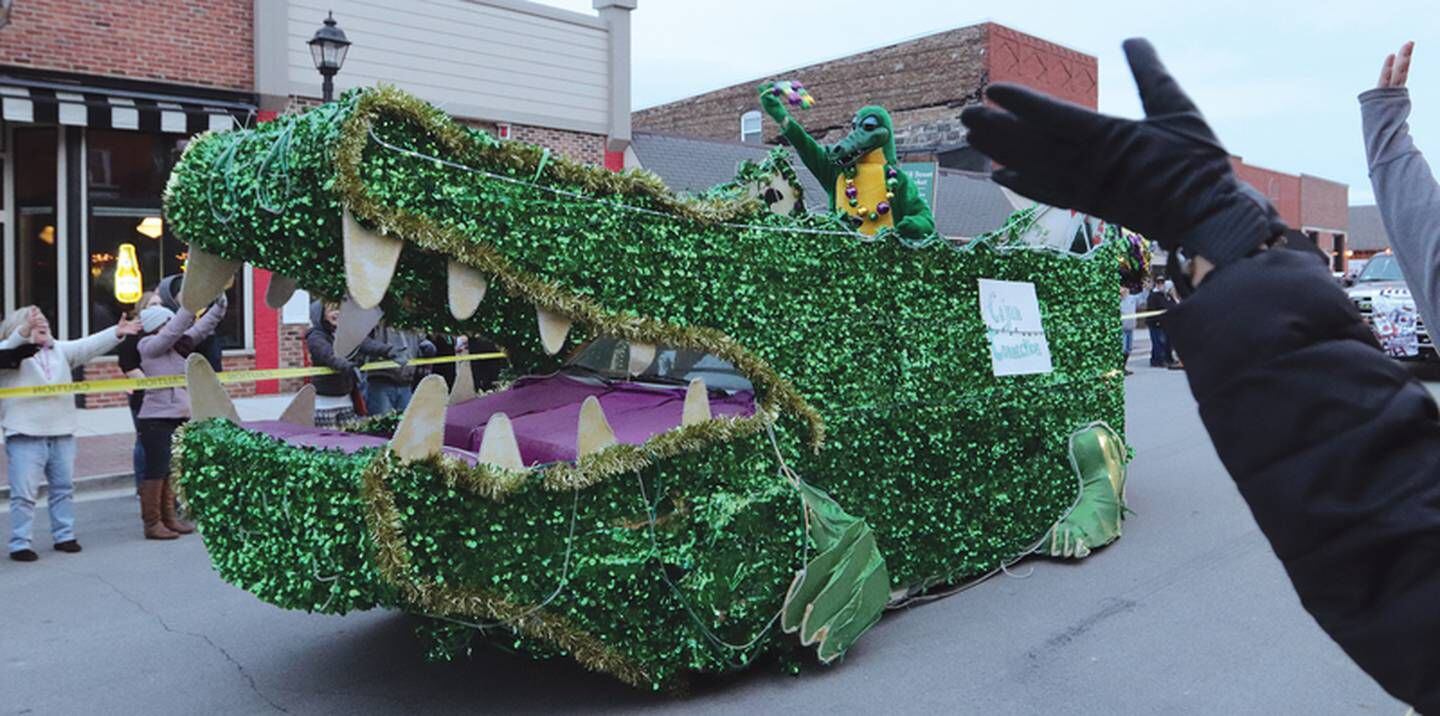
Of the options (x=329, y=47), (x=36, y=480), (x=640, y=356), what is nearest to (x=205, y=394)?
(x=640, y=356)

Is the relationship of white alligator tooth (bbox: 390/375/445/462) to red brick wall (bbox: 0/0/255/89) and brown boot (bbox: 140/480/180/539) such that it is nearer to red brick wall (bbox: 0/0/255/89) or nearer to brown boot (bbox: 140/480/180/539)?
brown boot (bbox: 140/480/180/539)

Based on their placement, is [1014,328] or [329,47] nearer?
[1014,328]

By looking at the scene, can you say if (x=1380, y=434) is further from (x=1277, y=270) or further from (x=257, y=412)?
(x=257, y=412)

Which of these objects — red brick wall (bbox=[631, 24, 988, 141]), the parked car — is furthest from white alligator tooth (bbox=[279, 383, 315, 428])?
red brick wall (bbox=[631, 24, 988, 141])

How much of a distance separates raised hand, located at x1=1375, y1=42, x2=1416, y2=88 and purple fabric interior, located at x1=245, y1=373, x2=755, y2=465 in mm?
2916

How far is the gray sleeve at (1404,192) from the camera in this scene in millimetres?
2314

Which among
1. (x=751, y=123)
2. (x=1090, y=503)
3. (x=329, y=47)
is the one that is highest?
(x=751, y=123)

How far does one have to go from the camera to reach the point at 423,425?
3.91m

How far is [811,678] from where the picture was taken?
5.00 meters

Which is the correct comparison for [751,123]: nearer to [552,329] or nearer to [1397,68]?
[552,329]

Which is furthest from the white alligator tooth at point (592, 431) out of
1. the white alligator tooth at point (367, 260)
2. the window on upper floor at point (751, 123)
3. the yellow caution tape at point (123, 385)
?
the window on upper floor at point (751, 123)

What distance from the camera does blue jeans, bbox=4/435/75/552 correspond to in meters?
7.48

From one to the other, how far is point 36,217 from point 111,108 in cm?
182

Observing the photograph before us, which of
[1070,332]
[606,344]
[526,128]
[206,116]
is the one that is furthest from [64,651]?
[526,128]
